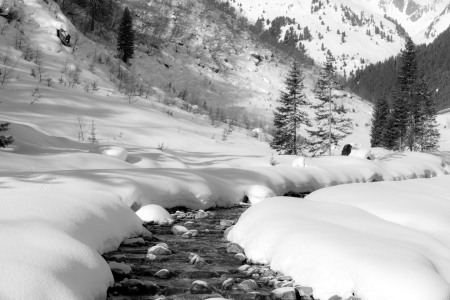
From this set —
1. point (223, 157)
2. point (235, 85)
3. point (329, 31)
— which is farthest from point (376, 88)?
point (223, 157)

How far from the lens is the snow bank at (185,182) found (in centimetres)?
804

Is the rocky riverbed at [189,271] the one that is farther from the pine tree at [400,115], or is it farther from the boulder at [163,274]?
the pine tree at [400,115]

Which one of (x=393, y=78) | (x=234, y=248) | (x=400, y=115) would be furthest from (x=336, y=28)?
(x=234, y=248)

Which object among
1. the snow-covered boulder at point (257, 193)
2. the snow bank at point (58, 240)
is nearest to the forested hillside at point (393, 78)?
the snow-covered boulder at point (257, 193)

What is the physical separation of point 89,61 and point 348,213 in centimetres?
2402

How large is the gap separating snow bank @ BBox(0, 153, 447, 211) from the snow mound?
0.91 feet

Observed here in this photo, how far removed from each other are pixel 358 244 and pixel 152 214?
4905 mm

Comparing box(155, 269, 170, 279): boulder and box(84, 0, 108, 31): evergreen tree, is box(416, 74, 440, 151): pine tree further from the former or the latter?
box(155, 269, 170, 279): boulder

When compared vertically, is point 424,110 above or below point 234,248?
above

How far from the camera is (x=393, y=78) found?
298 ft

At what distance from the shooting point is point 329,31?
96.8m

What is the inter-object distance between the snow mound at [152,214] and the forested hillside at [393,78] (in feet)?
277

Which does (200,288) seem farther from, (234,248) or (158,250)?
(234,248)

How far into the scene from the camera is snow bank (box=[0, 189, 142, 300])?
3.20m
